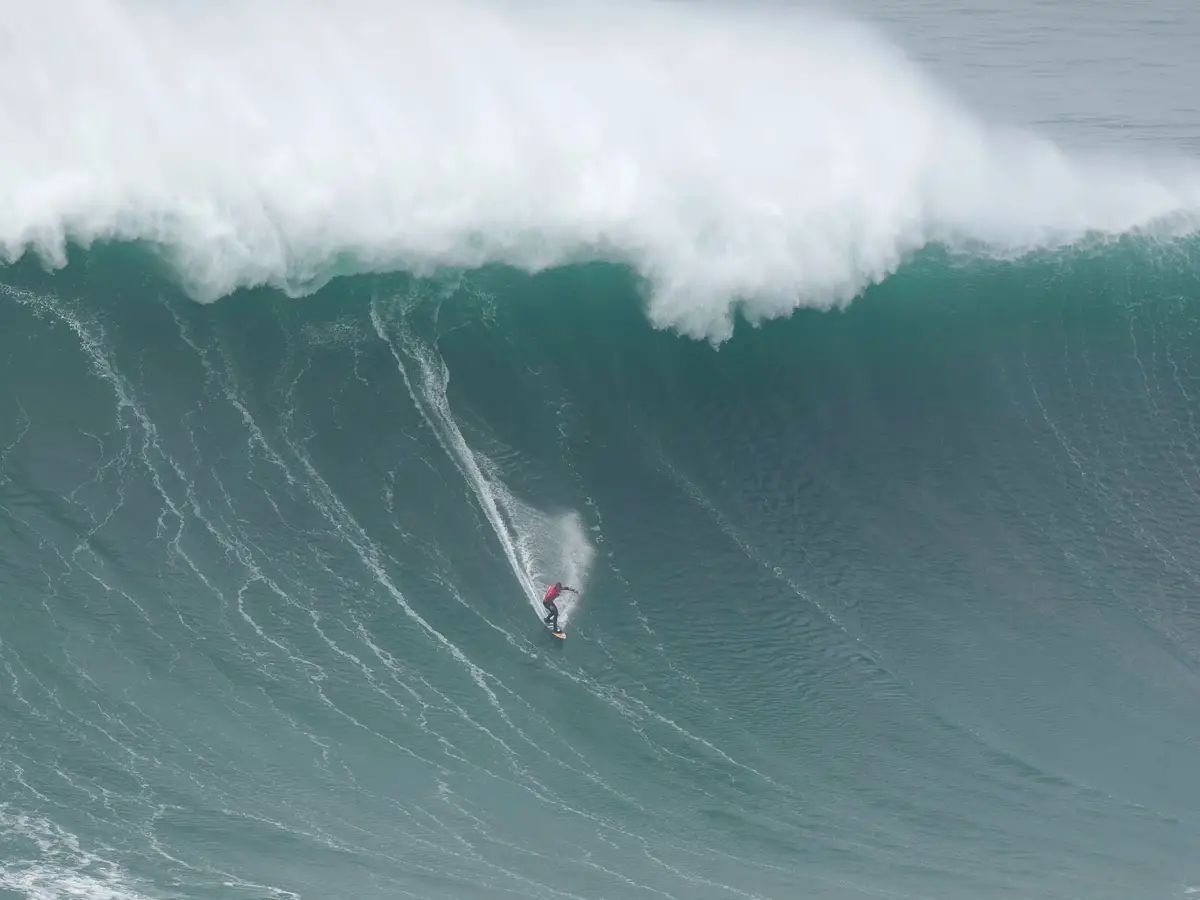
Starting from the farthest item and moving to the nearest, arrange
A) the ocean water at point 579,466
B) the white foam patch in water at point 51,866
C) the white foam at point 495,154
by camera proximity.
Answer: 1. the white foam at point 495,154
2. the ocean water at point 579,466
3. the white foam patch in water at point 51,866

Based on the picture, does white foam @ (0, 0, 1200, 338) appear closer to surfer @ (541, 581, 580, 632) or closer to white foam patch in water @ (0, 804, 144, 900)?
surfer @ (541, 581, 580, 632)

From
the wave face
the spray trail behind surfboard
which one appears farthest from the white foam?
the spray trail behind surfboard

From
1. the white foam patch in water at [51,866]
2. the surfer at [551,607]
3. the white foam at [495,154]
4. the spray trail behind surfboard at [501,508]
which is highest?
the white foam at [495,154]

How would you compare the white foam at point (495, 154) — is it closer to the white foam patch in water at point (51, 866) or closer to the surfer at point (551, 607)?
the surfer at point (551, 607)

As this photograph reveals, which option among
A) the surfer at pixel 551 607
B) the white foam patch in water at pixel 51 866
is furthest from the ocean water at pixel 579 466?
the surfer at pixel 551 607

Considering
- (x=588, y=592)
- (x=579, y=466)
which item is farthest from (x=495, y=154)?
(x=588, y=592)
